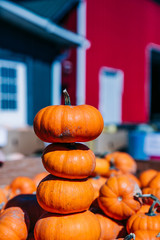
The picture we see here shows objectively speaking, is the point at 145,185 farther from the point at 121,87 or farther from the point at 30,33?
the point at 121,87

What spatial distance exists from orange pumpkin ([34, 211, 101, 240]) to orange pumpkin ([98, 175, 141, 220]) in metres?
0.36

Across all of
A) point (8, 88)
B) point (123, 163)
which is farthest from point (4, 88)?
point (123, 163)

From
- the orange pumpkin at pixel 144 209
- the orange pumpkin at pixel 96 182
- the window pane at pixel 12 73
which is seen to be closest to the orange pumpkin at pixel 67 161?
the orange pumpkin at pixel 144 209

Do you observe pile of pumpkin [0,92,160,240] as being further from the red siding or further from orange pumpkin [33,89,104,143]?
the red siding

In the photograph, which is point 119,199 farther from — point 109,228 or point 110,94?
point 110,94

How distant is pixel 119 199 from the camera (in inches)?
86.0

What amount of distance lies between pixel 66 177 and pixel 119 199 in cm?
61

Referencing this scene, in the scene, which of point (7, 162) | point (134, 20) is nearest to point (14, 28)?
point (7, 162)

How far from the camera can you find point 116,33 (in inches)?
470

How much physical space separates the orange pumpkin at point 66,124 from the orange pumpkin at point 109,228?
71cm

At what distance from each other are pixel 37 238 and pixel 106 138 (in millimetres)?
3882

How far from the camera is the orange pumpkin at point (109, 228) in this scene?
2072 mm

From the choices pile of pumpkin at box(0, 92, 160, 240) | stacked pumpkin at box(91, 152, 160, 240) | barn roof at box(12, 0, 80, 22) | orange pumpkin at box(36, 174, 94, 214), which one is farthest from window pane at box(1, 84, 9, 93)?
orange pumpkin at box(36, 174, 94, 214)

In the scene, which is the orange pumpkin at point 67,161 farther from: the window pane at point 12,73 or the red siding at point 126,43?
the red siding at point 126,43
